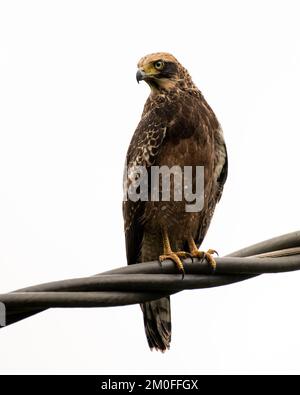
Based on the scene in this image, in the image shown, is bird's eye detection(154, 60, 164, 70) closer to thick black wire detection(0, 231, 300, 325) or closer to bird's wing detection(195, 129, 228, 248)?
bird's wing detection(195, 129, 228, 248)

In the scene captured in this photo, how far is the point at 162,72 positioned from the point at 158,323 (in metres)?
1.95

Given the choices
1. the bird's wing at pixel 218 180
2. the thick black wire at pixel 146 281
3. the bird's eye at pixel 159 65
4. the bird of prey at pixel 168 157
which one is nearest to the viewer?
the thick black wire at pixel 146 281

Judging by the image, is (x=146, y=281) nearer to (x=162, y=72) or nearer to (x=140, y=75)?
(x=140, y=75)

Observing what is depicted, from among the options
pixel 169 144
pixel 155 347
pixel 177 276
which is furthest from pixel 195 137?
pixel 177 276

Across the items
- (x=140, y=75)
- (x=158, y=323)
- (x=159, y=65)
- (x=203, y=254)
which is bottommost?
(x=158, y=323)

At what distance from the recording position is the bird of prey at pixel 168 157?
588 centimetres

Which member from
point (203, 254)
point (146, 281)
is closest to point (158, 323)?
point (203, 254)

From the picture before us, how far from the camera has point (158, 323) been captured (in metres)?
6.23

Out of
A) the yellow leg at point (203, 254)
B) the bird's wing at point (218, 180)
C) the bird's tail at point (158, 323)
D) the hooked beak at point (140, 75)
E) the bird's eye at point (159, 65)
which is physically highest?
the bird's eye at point (159, 65)

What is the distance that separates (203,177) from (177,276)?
2.11m

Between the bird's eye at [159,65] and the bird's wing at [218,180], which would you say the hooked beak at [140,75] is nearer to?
the bird's eye at [159,65]

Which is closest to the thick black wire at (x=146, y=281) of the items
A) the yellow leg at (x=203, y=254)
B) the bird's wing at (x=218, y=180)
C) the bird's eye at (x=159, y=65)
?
the yellow leg at (x=203, y=254)

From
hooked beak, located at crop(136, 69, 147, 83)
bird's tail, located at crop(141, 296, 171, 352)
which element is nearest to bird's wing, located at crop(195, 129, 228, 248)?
bird's tail, located at crop(141, 296, 171, 352)

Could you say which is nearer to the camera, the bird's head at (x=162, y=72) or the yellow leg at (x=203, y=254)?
the yellow leg at (x=203, y=254)
